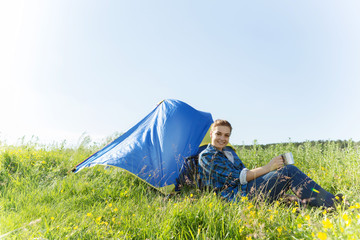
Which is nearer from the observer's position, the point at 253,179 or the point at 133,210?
the point at 133,210

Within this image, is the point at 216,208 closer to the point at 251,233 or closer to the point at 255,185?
the point at 251,233

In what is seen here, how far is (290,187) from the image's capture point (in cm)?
331

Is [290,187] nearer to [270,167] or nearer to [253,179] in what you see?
[270,167]

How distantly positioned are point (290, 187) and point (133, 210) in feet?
6.40

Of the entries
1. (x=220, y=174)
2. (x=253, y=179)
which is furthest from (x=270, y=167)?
(x=220, y=174)

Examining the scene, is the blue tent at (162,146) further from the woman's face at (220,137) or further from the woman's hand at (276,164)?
the woman's hand at (276,164)

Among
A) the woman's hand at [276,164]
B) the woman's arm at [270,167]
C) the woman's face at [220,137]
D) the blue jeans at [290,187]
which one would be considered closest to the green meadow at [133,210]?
the blue jeans at [290,187]

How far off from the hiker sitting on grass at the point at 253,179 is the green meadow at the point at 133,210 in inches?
5.9

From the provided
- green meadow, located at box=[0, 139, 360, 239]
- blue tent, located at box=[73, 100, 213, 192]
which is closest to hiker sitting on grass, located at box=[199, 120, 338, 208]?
green meadow, located at box=[0, 139, 360, 239]

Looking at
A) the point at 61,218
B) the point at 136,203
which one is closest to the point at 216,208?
the point at 136,203

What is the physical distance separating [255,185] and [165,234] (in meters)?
1.50

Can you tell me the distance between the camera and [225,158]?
3652 millimetres

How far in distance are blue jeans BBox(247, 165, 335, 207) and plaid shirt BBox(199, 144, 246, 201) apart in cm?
20

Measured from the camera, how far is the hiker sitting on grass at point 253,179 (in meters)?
3.17
